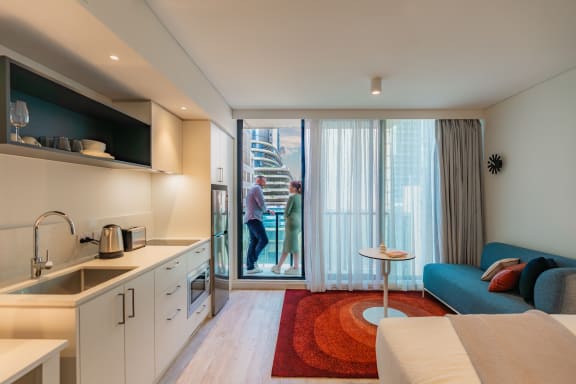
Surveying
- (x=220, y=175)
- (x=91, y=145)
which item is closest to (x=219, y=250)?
(x=220, y=175)

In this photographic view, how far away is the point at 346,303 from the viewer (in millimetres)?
3518

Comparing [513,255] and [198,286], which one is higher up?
[513,255]

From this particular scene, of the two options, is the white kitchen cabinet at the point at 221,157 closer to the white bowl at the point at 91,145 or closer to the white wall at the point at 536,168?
the white bowl at the point at 91,145

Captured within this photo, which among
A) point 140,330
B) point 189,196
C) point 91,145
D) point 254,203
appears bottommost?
point 140,330

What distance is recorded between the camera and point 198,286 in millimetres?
2762

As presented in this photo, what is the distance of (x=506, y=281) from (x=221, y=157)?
3.34 meters

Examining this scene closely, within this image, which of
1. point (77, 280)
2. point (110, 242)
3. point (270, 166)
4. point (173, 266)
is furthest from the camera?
point (270, 166)

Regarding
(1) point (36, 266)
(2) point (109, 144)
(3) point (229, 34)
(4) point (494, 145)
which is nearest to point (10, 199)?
(1) point (36, 266)

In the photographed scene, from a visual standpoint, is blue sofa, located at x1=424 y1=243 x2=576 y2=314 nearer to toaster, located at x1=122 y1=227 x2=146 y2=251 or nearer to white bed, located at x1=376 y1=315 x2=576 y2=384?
white bed, located at x1=376 y1=315 x2=576 y2=384

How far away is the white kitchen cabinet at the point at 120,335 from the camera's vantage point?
1.38 metres

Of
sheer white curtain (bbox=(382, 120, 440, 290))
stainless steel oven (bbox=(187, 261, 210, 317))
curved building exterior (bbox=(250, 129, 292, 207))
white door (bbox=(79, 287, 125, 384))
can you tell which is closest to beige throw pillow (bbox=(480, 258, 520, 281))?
sheer white curtain (bbox=(382, 120, 440, 290))

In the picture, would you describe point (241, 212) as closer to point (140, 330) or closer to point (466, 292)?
point (140, 330)

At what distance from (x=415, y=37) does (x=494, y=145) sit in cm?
245

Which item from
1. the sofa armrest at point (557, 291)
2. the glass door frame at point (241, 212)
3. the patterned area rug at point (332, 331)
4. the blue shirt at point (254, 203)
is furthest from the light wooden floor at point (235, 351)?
the sofa armrest at point (557, 291)
